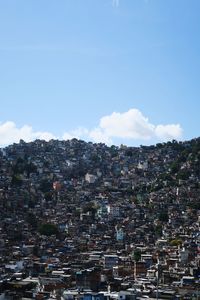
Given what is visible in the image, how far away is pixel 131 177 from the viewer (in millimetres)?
90688

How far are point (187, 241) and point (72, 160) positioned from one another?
50.7 m

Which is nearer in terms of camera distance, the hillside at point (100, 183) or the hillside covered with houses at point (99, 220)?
the hillside covered with houses at point (99, 220)

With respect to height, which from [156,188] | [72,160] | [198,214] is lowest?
[198,214]

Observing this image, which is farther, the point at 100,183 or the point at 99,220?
the point at 100,183

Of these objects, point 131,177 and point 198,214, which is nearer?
point 198,214

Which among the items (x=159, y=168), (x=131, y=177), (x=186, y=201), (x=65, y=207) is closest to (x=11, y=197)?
(x=65, y=207)

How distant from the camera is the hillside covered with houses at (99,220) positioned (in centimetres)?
3600

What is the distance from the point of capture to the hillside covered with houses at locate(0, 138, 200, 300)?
36.0 meters

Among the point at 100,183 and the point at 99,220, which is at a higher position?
the point at 100,183

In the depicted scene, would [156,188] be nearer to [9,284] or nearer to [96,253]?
[96,253]

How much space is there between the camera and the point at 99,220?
67000 millimetres

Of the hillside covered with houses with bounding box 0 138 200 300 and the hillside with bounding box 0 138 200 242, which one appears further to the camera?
the hillside with bounding box 0 138 200 242

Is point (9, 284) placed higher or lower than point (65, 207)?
lower

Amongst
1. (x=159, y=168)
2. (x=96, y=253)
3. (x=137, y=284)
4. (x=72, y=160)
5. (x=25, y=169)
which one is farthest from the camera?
(x=72, y=160)
